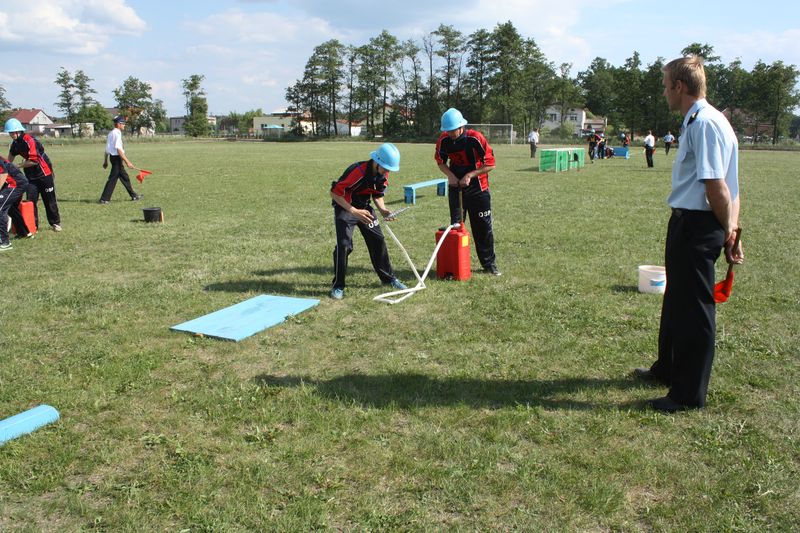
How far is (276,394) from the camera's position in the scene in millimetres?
4336

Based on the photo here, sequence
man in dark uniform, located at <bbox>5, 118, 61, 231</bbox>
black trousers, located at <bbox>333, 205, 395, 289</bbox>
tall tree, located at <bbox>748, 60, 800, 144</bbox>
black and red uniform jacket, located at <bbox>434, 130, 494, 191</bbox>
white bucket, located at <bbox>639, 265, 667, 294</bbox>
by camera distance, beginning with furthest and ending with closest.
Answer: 1. tall tree, located at <bbox>748, 60, 800, 144</bbox>
2. man in dark uniform, located at <bbox>5, 118, 61, 231</bbox>
3. black and red uniform jacket, located at <bbox>434, 130, 494, 191</bbox>
4. black trousers, located at <bbox>333, 205, 395, 289</bbox>
5. white bucket, located at <bbox>639, 265, 667, 294</bbox>

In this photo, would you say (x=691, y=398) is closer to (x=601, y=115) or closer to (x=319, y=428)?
(x=319, y=428)

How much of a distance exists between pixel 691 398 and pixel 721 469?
2.23ft

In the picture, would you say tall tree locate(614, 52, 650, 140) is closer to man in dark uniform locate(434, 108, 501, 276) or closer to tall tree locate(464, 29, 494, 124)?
tall tree locate(464, 29, 494, 124)

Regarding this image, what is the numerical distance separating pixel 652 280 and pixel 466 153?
2.68 m

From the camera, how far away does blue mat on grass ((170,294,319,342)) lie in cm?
559

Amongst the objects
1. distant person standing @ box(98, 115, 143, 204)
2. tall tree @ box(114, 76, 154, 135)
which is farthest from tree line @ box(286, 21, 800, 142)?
distant person standing @ box(98, 115, 143, 204)

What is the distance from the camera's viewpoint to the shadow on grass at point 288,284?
7094mm

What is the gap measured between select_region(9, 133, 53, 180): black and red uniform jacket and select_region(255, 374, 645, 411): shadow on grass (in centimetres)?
900

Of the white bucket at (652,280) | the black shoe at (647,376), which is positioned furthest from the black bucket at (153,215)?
the black shoe at (647,376)

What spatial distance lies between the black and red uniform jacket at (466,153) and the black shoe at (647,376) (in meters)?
3.37

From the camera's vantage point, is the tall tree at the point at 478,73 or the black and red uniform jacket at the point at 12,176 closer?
the black and red uniform jacket at the point at 12,176

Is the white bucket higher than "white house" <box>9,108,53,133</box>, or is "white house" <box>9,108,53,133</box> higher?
"white house" <box>9,108,53,133</box>

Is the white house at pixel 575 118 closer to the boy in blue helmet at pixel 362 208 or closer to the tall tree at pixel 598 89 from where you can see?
the tall tree at pixel 598 89
